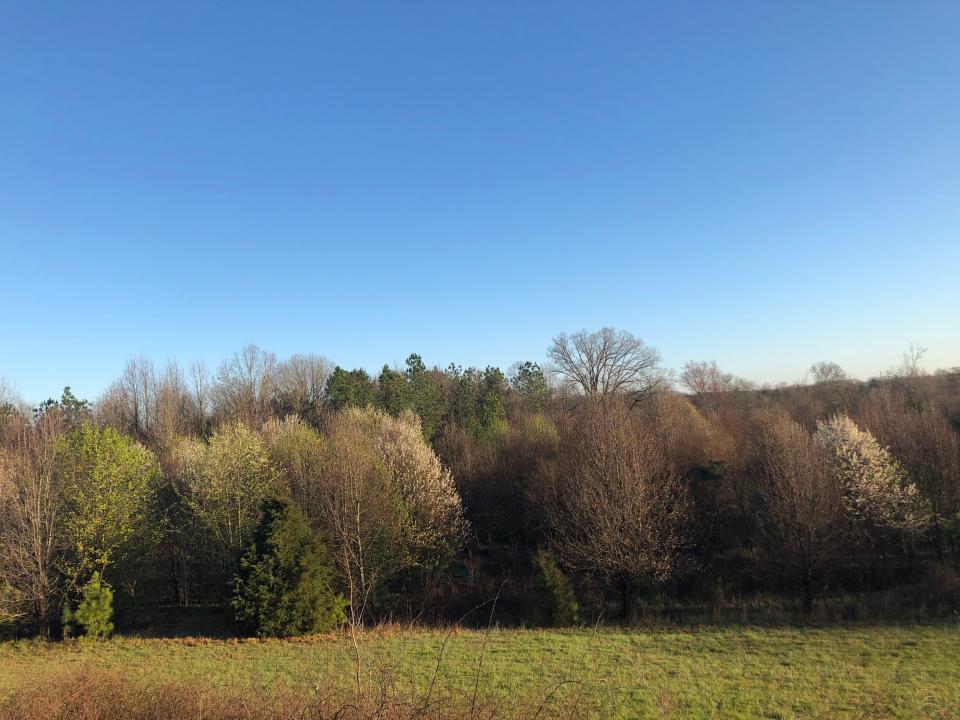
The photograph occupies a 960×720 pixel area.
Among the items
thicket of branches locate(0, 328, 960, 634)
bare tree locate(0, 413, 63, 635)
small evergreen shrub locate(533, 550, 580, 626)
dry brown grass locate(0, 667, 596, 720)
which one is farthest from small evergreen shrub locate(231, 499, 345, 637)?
dry brown grass locate(0, 667, 596, 720)

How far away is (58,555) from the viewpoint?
76.7 feet

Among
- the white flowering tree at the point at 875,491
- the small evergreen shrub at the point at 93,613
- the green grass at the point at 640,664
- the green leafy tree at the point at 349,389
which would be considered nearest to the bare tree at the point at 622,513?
the green grass at the point at 640,664

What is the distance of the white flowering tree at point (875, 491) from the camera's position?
26078 mm

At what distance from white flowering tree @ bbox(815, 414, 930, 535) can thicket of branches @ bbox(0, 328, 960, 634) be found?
10 centimetres

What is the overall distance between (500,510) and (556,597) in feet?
52.8

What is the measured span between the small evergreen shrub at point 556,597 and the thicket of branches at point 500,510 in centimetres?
164

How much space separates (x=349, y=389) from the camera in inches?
1903

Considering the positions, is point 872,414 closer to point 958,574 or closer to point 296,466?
point 958,574

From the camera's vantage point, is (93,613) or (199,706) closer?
(199,706)

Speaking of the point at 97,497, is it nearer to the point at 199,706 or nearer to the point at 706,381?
the point at 199,706

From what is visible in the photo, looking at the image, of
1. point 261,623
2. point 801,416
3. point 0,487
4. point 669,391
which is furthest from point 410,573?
point 801,416

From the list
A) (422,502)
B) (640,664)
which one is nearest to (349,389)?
(422,502)

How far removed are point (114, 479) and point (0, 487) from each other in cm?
470

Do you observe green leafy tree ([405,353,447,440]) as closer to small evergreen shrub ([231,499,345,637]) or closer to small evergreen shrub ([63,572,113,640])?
small evergreen shrub ([231,499,345,637])
